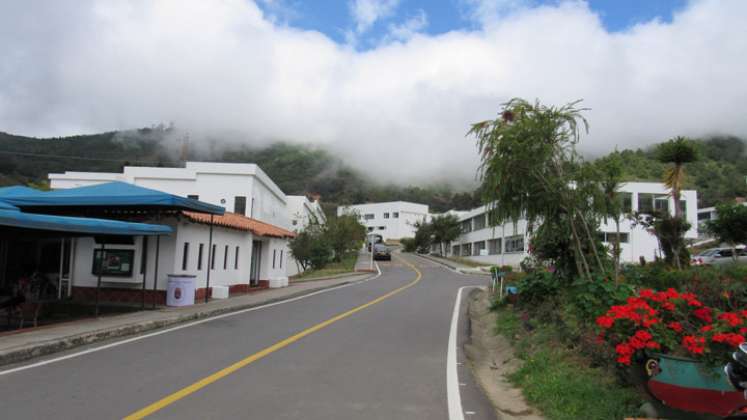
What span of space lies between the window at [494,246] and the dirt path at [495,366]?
152 ft

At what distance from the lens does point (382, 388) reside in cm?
747

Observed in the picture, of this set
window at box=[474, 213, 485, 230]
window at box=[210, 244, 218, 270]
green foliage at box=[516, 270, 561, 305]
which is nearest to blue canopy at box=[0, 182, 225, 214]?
window at box=[210, 244, 218, 270]

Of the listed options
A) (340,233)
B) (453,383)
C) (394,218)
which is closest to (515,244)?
(340,233)

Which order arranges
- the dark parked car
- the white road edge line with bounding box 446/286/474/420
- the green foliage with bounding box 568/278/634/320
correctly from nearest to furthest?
the white road edge line with bounding box 446/286/474/420 → the green foliage with bounding box 568/278/634/320 → the dark parked car

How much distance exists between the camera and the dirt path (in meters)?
6.78

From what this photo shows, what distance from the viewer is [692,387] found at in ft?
16.8

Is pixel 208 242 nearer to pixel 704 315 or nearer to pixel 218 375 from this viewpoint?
pixel 218 375

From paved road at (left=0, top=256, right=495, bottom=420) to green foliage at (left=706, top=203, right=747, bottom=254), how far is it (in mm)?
24007

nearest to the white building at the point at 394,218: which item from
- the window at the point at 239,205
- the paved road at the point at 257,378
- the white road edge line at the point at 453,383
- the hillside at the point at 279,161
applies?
the hillside at the point at 279,161

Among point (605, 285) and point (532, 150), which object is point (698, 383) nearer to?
point (605, 285)

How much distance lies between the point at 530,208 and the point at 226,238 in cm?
1363

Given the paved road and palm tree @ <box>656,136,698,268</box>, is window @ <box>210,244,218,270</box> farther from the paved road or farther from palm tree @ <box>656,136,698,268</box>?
palm tree @ <box>656,136,698,268</box>

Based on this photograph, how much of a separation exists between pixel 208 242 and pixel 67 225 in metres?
8.73

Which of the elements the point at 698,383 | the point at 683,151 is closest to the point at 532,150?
the point at 698,383
